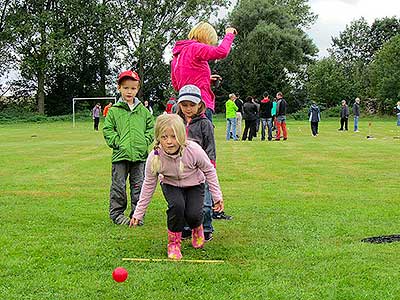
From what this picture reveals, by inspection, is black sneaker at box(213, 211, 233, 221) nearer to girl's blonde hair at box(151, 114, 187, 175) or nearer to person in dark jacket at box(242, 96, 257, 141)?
girl's blonde hair at box(151, 114, 187, 175)

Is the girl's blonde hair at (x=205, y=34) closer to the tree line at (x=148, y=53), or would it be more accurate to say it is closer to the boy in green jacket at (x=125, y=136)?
the boy in green jacket at (x=125, y=136)

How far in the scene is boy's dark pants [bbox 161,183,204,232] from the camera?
5629mm

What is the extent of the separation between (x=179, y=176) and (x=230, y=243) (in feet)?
2.99

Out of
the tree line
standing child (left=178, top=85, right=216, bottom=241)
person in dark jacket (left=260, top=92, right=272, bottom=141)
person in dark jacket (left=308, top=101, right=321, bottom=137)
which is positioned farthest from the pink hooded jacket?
the tree line

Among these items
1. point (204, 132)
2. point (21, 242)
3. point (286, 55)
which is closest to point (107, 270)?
point (21, 242)

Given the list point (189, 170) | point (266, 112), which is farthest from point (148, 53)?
point (189, 170)

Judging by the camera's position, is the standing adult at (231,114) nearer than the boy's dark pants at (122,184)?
No

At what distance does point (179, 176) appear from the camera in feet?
18.6

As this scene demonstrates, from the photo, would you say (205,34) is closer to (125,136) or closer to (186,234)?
(125,136)

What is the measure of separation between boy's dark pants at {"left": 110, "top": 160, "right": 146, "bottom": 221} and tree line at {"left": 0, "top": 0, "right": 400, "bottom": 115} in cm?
4544

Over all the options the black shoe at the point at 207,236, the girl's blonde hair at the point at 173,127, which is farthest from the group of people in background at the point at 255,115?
the girl's blonde hair at the point at 173,127

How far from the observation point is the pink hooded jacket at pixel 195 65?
6.46 metres

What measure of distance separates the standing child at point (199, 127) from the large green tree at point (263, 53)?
164ft

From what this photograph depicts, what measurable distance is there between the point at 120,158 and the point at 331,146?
550 inches
